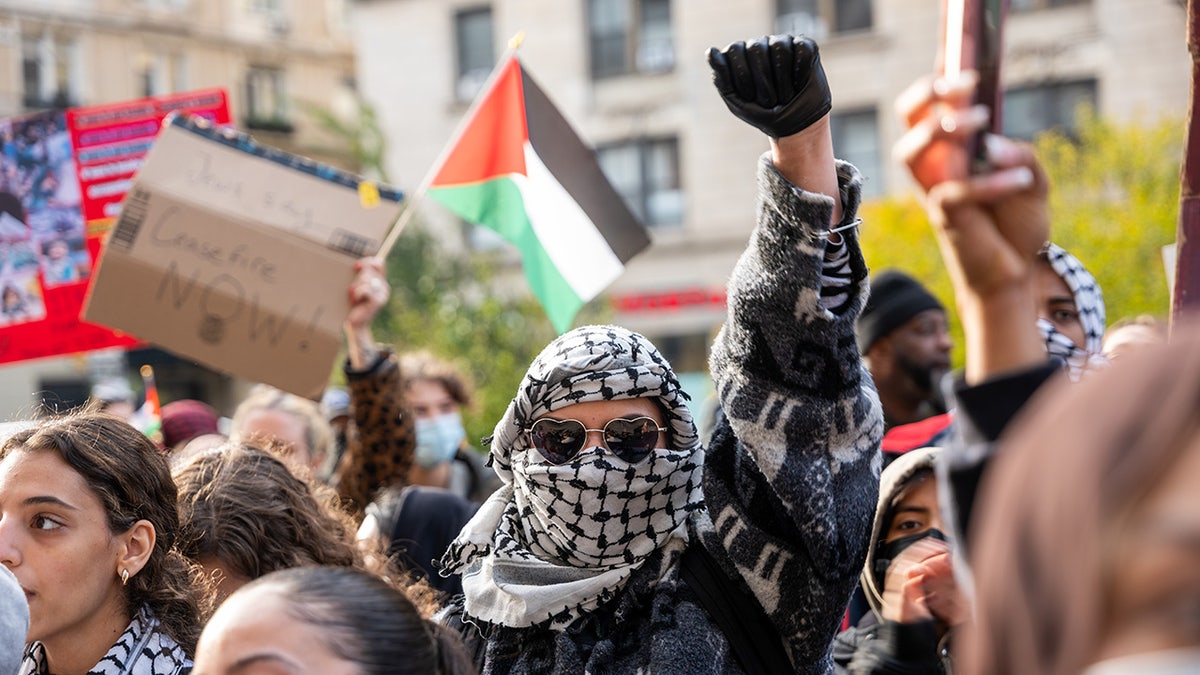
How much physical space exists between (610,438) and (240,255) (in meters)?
2.36

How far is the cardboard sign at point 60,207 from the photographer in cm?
593

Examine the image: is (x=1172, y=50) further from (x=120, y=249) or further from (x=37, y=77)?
(x=37, y=77)

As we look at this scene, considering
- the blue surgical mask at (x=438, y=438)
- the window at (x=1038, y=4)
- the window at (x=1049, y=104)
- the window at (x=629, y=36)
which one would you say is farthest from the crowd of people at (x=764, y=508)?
the window at (x=629, y=36)

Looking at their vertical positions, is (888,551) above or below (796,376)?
below

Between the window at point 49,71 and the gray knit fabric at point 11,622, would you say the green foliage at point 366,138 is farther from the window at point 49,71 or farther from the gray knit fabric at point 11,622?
the gray knit fabric at point 11,622

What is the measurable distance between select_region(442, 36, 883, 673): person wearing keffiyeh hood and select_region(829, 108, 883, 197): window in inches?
831

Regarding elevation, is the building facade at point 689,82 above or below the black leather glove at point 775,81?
below

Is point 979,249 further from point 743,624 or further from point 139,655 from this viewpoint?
point 139,655

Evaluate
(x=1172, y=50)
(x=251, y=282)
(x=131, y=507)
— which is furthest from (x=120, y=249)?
(x=1172, y=50)

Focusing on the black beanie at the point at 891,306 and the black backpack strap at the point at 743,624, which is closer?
the black backpack strap at the point at 743,624

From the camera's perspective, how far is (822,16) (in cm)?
2392

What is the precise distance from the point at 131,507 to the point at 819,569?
141cm

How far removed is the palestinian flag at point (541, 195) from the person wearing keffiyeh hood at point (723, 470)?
1.66 m

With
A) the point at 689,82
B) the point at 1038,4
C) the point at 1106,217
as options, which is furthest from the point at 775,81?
the point at 689,82
